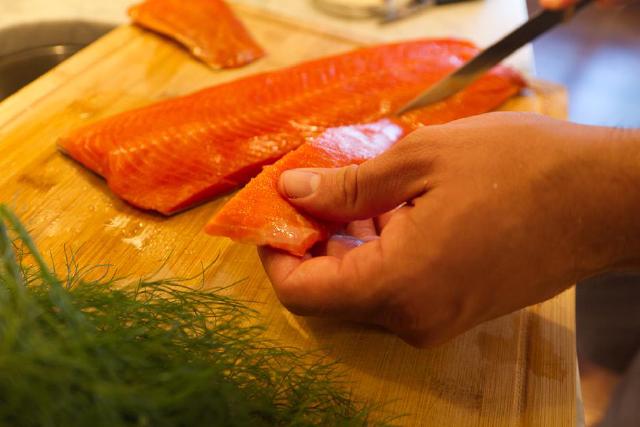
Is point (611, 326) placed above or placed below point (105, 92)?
below

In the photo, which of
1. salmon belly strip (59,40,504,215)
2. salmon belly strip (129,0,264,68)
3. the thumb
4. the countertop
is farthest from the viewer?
the countertop

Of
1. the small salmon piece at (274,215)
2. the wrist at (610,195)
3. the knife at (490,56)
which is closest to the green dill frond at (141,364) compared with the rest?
the small salmon piece at (274,215)

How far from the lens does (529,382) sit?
1.62 meters

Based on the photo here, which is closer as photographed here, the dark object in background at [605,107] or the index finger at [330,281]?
the index finger at [330,281]

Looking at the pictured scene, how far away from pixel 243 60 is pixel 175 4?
49cm

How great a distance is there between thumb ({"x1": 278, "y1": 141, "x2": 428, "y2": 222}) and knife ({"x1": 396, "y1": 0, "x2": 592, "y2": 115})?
0.90 m

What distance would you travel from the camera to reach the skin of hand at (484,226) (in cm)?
129

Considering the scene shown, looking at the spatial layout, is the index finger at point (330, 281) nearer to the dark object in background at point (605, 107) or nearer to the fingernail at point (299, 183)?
the fingernail at point (299, 183)

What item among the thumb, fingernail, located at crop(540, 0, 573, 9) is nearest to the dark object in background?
fingernail, located at crop(540, 0, 573, 9)

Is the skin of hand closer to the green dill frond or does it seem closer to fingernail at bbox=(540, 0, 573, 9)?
the green dill frond

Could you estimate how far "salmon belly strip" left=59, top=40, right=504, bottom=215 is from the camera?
1.99 m

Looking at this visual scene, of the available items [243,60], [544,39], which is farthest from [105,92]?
[544,39]

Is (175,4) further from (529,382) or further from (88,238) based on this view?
(529,382)

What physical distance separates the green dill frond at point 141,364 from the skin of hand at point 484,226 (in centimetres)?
24
